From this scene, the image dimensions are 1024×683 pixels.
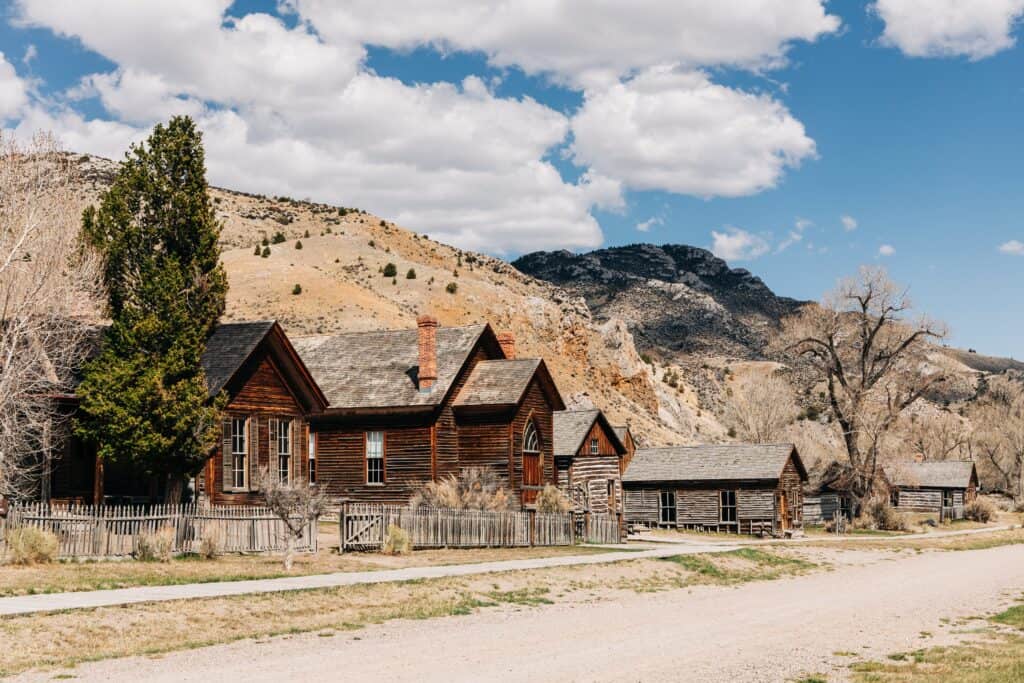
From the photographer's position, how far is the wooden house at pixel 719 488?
54.8 metres

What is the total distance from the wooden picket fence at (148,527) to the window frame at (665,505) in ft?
98.1

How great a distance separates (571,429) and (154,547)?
29.6m

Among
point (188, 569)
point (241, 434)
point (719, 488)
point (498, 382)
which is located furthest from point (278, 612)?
point (719, 488)

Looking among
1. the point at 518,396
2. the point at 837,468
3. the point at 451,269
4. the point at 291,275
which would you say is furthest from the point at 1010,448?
the point at 518,396

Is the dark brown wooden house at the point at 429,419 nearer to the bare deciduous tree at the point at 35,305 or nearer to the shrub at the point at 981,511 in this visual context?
the bare deciduous tree at the point at 35,305

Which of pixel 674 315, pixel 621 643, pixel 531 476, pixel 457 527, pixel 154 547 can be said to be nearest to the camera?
pixel 621 643

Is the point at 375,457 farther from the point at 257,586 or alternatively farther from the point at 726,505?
the point at 257,586

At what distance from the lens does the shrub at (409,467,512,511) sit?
127 ft

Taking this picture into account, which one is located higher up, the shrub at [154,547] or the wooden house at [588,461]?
the wooden house at [588,461]

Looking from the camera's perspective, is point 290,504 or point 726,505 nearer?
point 290,504

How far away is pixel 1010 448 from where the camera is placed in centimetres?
10969

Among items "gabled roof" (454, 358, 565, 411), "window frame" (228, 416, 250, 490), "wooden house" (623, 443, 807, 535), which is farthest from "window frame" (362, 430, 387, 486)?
"wooden house" (623, 443, 807, 535)

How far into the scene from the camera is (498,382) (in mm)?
46719

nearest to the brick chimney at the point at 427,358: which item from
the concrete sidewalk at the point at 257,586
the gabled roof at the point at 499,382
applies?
the gabled roof at the point at 499,382
